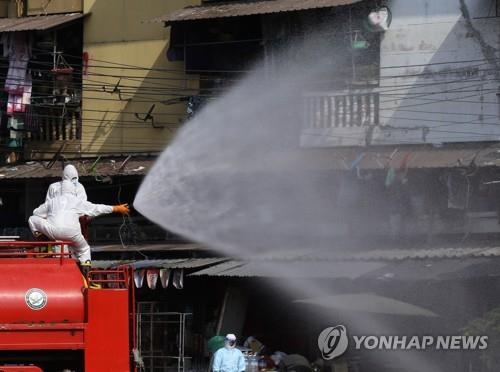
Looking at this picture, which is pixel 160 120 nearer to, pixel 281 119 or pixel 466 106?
pixel 281 119

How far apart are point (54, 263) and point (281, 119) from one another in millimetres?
9590

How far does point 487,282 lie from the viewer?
19.5 meters

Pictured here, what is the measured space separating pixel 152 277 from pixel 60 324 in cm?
841

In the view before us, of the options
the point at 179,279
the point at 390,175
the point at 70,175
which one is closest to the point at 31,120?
the point at 179,279

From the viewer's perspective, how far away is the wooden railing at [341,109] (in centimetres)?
2123

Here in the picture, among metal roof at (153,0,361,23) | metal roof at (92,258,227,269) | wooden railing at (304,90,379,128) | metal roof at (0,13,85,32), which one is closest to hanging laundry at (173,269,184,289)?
metal roof at (92,258,227,269)

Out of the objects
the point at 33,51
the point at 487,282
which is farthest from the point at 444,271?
the point at 33,51

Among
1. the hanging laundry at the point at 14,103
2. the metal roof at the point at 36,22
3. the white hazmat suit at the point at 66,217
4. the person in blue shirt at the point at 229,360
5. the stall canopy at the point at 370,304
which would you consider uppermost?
the metal roof at the point at 36,22

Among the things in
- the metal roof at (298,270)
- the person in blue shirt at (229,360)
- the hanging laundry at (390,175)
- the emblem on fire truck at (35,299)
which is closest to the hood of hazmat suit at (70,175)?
the emblem on fire truck at (35,299)

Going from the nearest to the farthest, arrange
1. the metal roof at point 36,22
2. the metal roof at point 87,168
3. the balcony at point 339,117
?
the balcony at point 339,117, the metal roof at point 87,168, the metal roof at point 36,22

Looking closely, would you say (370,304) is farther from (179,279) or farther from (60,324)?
(60,324)

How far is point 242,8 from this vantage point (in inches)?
884

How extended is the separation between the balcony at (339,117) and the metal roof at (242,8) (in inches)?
67.6

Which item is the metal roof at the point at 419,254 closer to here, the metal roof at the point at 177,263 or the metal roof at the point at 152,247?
the metal roof at the point at 177,263
